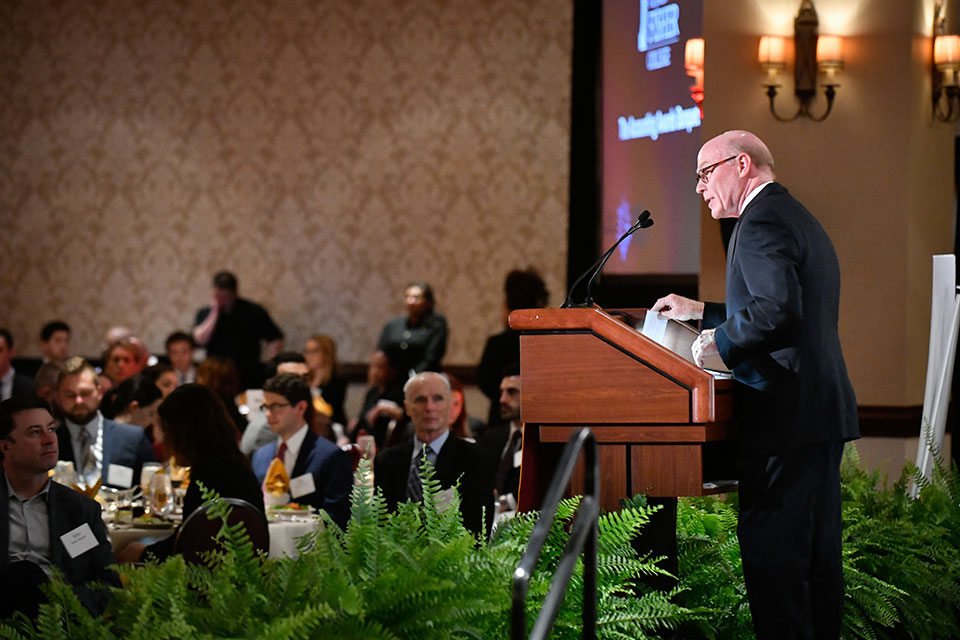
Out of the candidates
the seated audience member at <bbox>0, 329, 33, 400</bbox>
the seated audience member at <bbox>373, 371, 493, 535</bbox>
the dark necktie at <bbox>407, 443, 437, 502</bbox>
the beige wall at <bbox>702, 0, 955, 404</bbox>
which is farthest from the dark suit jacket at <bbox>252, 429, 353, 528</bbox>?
the seated audience member at <bbox>0, 329, 33, 400</bbox>

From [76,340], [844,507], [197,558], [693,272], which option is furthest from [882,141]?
[76,340]

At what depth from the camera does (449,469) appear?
15.3ft

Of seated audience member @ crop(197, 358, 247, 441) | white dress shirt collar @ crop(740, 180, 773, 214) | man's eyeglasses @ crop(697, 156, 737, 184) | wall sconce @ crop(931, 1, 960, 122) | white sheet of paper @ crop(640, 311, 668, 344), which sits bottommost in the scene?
seated audience member @ crop(197, 358, 247, 441)

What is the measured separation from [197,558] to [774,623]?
1.96 meters

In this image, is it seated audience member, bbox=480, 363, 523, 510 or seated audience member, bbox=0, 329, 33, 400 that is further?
seated audience member, bbox=0, 329, 33, 400

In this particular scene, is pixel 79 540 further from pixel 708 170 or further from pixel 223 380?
pixel 223 380

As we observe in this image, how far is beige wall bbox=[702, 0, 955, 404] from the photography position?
5.55 m

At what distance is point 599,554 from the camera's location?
273 centimetres

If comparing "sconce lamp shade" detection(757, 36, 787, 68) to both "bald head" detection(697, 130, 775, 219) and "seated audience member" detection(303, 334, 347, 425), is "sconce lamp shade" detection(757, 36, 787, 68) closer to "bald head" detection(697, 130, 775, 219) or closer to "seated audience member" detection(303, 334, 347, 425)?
"bald head" detection(697, 130, 775, 219)

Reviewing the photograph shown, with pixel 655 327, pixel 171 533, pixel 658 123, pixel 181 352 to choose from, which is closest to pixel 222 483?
pixel 171 533

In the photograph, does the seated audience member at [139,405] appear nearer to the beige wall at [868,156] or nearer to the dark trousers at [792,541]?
the beige wall at [868,156]

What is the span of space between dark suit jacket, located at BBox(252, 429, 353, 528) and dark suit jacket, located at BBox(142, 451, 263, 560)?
2.02 ft

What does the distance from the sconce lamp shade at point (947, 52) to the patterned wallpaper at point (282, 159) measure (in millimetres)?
4098

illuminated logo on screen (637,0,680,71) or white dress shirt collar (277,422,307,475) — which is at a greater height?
illuminated logo on screen (637,0,680,71)
